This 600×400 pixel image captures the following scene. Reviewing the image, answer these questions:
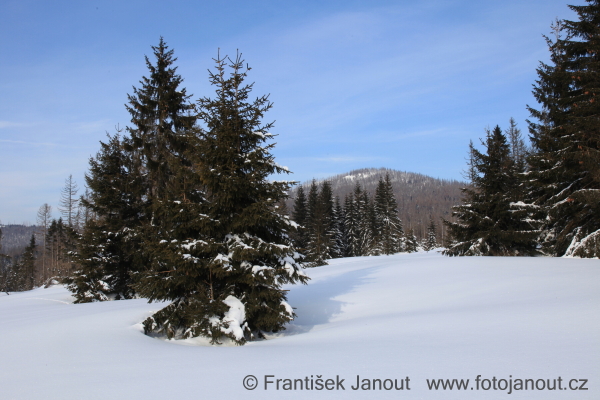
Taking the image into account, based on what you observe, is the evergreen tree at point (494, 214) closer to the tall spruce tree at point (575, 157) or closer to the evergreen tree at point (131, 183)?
the tall spruce tree at point (575, 157)

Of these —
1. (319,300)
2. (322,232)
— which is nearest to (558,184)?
(319,300)

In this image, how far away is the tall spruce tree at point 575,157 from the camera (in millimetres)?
13320

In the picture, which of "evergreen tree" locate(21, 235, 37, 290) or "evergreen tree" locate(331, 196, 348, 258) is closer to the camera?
"evergreen tree" locate(331, 196, 348, 258)

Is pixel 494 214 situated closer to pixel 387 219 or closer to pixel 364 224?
pixel 387 219

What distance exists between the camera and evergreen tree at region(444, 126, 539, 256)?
17.6m

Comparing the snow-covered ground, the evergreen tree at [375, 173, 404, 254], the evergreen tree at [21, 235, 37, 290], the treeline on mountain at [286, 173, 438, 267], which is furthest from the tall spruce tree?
the evergreen tree at [21, 235, 37, 290]

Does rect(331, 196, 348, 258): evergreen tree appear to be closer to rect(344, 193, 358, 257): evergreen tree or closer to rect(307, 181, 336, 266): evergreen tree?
rect(344, 193, 358, 257): evergreen tree

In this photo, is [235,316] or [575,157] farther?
[575,157]

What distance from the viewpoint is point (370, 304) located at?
10.2 meters

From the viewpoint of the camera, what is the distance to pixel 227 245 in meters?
7.84

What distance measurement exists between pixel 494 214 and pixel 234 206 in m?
15.5

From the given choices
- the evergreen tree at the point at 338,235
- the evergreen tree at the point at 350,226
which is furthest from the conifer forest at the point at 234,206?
the evergreen tree at the point at 350,226

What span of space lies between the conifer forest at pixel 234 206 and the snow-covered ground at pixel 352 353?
123cm

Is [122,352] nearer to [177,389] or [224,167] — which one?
[177,389]
